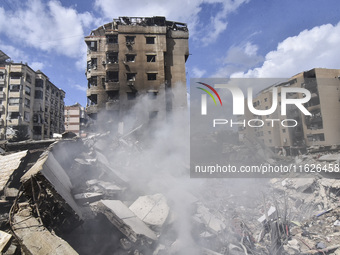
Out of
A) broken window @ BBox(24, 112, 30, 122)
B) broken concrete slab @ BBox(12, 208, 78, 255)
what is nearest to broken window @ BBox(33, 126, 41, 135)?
broken window @ BBox(24, 112, 30, 122)

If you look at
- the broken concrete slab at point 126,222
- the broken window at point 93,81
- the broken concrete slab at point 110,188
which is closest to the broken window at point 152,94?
the broken window at point 93,81

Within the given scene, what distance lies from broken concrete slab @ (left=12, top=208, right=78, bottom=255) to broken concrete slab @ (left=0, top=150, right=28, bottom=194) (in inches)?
93.2

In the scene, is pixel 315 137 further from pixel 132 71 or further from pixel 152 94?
pixel 132 71

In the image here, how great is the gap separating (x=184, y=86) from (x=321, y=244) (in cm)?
1738

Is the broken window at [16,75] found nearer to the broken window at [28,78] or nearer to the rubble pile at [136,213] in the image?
the broken window at [28,78]

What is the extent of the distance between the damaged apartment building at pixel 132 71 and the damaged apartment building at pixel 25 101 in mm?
11427

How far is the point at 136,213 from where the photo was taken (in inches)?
199

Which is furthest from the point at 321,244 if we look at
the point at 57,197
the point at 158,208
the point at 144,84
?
the point at 144,84

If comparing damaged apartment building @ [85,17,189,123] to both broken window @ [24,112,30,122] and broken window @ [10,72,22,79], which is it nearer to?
broken window @ [24,112,30,122]

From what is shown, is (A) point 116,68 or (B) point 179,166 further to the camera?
(A) point 116,68

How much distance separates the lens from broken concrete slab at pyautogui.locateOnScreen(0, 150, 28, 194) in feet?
17.1

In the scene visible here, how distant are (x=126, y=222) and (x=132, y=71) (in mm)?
17237

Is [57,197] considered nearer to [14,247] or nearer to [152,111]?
[14,247]

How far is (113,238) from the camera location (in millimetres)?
4289
